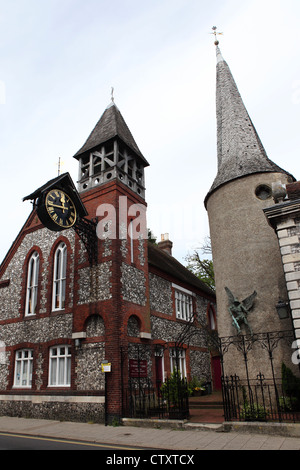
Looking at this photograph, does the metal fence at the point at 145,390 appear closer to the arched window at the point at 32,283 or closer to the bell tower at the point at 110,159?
the arched window at the point at 32,283

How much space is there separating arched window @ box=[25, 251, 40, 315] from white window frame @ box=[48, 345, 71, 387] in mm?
2712

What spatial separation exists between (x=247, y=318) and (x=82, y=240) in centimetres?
755

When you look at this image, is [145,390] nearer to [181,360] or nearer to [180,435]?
[180,435]

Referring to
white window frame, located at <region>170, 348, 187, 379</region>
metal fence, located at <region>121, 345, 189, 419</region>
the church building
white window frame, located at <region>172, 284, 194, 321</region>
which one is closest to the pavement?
metal fence, located at <region>121, 345, 189, 419</region>

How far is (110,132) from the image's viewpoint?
1775 cm

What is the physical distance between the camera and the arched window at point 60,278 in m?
16.3

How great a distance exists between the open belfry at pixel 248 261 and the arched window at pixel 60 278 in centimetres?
730

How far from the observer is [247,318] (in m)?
12.9

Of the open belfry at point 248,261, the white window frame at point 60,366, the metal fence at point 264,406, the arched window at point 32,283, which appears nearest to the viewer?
the metal fence at point 264,406

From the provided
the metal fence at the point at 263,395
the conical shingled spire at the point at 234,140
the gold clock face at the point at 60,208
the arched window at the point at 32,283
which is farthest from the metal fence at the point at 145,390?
the conical shingled spire at the point at 234,140

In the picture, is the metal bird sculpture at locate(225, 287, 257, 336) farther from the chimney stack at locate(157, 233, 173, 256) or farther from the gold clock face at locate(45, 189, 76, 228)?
the chimney stack at locate(157, 233, 173, 256)

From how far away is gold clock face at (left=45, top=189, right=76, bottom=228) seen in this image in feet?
43.4

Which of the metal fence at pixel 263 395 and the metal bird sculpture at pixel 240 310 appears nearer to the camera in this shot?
the metal fence at pixel 263 395

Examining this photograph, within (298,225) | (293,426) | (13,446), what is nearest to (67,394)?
(13,446)
